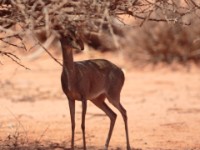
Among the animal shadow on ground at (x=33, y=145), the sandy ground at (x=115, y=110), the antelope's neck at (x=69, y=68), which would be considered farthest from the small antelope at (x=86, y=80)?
the sandy ground at (x=115, y=110)

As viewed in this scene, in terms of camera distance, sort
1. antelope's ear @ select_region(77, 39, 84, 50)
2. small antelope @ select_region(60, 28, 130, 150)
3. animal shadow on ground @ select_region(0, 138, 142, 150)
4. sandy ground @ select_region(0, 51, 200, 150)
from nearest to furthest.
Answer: antelope's ear @ select_region(77, 39, 84, 50) → small antelope @ select_region(60, 28, 130, 150) → animal shadow on ground @ select_region(0, 138, 142, 150) → sandy ground @ select_region(0, 51, 200, 150)

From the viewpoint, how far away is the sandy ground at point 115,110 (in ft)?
30.3

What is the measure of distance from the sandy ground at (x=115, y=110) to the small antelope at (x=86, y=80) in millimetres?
711

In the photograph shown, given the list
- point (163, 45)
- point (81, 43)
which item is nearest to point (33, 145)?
point (81, 43)

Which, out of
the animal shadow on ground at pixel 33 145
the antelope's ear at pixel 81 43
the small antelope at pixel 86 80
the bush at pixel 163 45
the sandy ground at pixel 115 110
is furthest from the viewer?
the bush at pixel 163 45

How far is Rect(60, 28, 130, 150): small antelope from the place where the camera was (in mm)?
8133

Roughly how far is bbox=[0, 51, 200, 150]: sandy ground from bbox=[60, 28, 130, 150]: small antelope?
0.71 metres

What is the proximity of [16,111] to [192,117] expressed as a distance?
122 inches

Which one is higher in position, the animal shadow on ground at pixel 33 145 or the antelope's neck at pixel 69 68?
the antelope's neck at pixel 69 68

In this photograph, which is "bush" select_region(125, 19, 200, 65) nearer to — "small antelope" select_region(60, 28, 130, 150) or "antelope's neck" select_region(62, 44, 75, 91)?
"small antelope" select_region(60, 28, 130, 150)

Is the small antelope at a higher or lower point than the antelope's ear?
lower

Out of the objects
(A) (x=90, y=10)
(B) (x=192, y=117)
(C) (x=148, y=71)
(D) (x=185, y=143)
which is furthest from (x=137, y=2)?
(C) (x=148, y=71)

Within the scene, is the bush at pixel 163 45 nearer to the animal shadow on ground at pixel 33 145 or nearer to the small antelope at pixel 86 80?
the small antelope at pixel 86 80

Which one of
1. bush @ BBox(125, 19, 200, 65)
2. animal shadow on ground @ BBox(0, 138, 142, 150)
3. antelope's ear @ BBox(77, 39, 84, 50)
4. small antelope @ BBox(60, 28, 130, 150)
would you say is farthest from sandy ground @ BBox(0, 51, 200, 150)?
antelope's ear @ BBox(77, 39, 84, 50)
